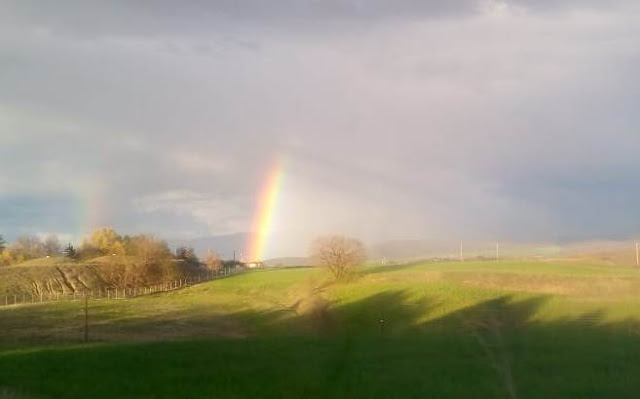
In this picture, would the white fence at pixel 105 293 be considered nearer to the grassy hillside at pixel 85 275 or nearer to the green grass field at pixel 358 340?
the grassy hillside at pixel 85 275

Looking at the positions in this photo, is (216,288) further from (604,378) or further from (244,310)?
(604,378)

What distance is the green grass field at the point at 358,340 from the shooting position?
85.5 feet

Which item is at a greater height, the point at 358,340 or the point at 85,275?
the point at 85,275

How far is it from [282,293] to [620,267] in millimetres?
38594

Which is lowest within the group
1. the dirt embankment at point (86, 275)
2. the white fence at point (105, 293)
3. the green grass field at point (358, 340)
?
the green grass field at point (358, 340)

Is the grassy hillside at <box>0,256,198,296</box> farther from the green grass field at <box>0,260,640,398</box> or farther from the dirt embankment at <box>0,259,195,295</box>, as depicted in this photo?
the green grass field at <box>0,260,640,398</box>

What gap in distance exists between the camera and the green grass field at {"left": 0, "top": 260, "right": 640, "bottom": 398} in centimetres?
2606

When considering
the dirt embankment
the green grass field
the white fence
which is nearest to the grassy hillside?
the dirt embankment

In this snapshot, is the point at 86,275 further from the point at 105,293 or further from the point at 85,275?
the point at 105,293

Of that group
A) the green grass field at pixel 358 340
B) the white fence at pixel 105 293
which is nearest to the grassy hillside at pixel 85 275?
the white fence at pixel 105 293

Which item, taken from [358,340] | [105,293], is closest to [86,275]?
[105,293]

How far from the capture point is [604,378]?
26859mm

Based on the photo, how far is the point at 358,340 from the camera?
45.5m

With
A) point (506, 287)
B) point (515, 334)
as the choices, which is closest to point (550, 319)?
point (515, 334)
